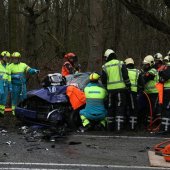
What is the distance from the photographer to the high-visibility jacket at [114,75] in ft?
37.2

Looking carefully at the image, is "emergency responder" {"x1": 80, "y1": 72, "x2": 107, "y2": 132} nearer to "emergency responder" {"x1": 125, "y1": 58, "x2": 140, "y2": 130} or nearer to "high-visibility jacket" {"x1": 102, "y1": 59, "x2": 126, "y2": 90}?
"high-visibility jacket" {"x1": 102, "y1": 59, "x2": 126, "y2": 90}

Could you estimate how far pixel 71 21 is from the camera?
114 feet

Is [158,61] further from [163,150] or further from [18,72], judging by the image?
[163,150]

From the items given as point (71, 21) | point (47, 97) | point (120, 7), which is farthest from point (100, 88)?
point (71, 21)

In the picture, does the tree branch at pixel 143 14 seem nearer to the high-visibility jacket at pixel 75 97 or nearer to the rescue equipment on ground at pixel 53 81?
the rescue equipment on ground at pixel 53 81

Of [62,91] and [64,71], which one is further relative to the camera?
[64,71]

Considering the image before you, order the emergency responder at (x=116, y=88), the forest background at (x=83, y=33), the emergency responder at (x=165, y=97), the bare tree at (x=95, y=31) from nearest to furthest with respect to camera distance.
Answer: the emergency responder at (x=165, y=97)
the emergency responder at (x=116, y=88)
the bare tree at (x=95, y=31)
the forest background at (x=83, y=33)

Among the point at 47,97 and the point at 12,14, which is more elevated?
the point at 12,14

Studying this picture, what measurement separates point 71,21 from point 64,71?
21.2 meters

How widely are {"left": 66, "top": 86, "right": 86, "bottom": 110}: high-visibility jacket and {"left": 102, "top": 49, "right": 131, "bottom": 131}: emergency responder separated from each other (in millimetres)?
657

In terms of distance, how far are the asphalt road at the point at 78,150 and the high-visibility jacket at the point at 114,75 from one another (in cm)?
114

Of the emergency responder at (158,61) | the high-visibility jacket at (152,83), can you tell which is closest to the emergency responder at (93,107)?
the high-visibility jacket at (152,83)

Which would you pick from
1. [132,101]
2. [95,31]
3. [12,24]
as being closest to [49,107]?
[132,101]

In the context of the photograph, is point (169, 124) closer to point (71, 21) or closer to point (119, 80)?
point (119, 80)
